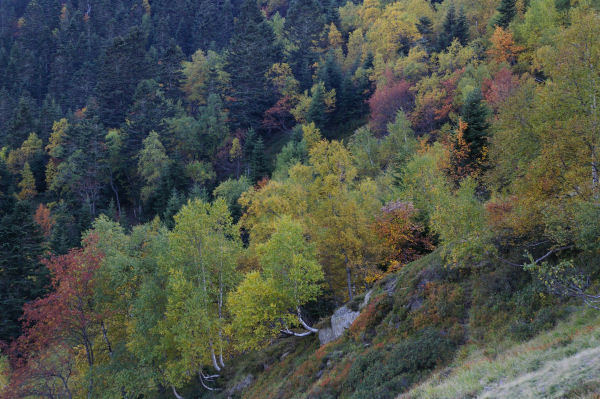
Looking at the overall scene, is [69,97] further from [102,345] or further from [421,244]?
[421,244]

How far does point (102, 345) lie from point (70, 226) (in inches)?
1321

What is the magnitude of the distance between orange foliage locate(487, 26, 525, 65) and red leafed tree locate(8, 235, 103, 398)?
2266 inches

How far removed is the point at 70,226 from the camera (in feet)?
196

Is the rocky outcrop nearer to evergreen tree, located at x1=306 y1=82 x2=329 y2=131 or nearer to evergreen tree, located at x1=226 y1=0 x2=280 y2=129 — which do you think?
evergreen tree, located at x1=306 y1=82 x2=329 y2=131

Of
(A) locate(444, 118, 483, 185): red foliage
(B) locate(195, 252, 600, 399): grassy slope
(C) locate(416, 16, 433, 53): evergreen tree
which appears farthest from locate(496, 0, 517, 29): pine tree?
(B) locate(195, 252, 600, 399): grassy slope

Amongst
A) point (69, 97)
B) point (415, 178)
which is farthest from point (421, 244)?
point (69, 97)

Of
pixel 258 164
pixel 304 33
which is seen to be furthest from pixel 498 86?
pixel 304 33

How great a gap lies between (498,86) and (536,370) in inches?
1658

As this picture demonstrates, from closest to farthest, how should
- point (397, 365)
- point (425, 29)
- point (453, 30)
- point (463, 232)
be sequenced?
point (397, 365), point (463, 232), point (453, 30), point (425, 29)

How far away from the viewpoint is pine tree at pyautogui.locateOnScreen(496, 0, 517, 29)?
59.2 m

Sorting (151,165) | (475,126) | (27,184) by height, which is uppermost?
(475,126)

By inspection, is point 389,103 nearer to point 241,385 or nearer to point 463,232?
point 463,232

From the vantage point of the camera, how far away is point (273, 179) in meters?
55.6

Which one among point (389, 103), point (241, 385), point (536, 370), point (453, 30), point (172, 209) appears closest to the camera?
point (536, 370)
